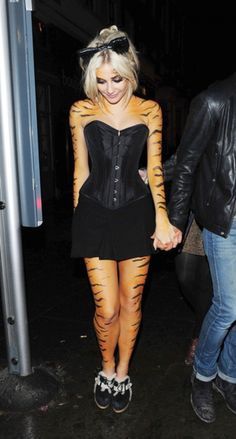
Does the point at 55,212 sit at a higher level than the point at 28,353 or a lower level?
lower

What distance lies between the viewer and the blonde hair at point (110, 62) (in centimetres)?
241

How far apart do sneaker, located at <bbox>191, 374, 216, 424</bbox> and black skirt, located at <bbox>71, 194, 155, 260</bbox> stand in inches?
36.9

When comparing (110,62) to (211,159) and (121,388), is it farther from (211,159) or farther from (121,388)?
(121,388)

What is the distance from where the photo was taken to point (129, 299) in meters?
2.70

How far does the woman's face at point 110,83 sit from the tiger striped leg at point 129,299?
933mm

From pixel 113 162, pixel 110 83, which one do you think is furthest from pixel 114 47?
pixel 113 162

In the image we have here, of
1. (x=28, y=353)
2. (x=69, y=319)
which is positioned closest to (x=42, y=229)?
(x=69, y=319)

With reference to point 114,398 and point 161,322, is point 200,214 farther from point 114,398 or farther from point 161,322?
point 161,322

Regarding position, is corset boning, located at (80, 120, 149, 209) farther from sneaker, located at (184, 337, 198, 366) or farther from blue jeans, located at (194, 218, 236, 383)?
sneaker, located at (184, 337, 198, 366)

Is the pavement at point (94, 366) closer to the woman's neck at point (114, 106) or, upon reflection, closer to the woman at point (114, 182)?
the woman at point (114, 182)

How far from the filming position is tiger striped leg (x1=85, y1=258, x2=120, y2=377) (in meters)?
2.61

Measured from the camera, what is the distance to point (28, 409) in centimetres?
280

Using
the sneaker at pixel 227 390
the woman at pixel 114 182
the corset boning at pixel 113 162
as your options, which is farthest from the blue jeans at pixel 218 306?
the corset boning at pixel 113 162

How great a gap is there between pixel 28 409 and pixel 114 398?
54 cm
